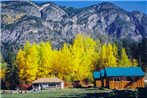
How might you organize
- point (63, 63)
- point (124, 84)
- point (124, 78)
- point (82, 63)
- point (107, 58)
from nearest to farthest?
point (124, 78) < point (124, 84) < point (63, 63) < point (82, 63) < point (107, 58)

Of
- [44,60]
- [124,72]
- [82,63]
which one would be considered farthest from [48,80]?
[124,72]

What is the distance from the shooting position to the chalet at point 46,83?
263ft

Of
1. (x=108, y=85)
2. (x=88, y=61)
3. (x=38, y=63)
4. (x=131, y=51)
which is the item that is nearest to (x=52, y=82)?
(x=38, y=63)

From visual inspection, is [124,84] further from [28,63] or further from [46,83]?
[46,83]

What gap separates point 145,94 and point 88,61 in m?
53.8

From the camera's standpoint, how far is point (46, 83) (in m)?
82.7

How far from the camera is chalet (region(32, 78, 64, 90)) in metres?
80.2

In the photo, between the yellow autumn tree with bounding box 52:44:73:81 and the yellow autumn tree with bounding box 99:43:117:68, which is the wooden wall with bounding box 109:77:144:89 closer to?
the yellow autumn tree with bounding box 52:44:73:81

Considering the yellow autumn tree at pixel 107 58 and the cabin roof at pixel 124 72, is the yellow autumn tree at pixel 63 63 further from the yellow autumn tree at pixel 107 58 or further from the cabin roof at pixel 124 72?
the cabin roof at pixel 124 72

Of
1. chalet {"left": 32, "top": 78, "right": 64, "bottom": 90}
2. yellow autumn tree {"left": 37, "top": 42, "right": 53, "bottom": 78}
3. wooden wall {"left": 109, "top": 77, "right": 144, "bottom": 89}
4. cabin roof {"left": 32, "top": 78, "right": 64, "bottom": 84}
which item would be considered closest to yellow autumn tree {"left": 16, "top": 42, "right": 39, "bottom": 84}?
yellow autumn tree {"left": 37, "top": 42, "right": 53, "bottom": 78}

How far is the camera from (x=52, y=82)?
→ 81.9 meters

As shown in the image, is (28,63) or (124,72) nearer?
(124,72)

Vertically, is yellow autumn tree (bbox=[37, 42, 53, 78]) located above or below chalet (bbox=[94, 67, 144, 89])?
above

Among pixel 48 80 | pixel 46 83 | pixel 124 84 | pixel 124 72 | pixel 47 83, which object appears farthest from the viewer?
pixel 47 83
